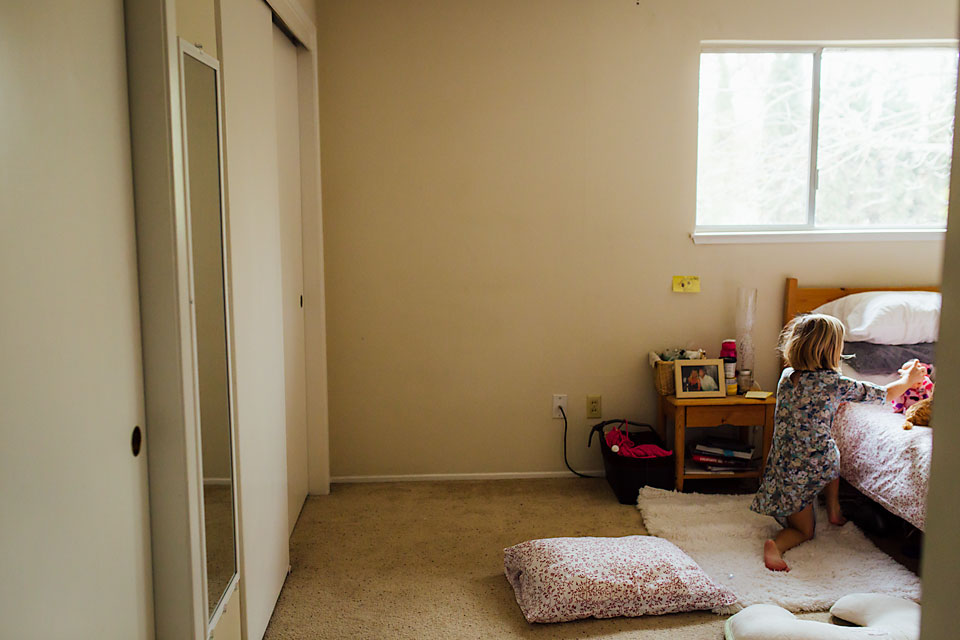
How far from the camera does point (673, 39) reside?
342 centimetres

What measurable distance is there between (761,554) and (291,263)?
215cm

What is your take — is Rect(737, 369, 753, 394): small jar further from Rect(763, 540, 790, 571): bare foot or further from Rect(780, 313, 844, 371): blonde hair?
Rect(763, 540, 790, 571): bare foot

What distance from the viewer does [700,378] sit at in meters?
3.39

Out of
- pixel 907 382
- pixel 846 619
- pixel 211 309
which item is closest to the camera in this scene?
pixel 211 309

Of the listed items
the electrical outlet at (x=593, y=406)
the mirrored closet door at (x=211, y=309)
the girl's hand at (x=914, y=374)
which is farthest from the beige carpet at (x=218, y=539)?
the girl's hand at (x=914, y=374)

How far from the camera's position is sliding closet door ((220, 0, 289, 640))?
1940 mm

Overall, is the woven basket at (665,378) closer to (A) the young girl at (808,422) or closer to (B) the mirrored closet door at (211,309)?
(A) the young girl at (808,422)

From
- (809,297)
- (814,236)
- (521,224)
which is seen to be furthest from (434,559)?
(814,236)

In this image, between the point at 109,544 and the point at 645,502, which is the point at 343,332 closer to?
the point at 645,502

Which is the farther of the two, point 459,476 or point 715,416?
point 459,476

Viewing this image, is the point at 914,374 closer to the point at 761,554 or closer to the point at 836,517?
the point at 836,517

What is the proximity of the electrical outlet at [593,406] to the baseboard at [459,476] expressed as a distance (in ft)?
0.92

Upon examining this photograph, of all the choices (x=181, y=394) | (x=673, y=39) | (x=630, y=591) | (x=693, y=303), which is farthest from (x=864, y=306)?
(x=181, y=394)

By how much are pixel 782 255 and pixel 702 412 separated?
0.89 meters
